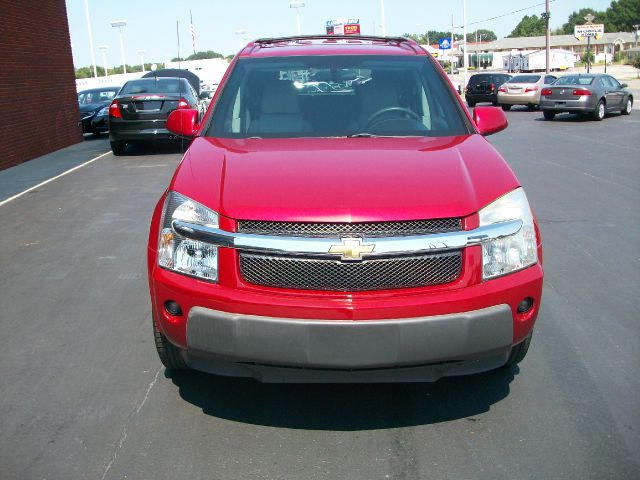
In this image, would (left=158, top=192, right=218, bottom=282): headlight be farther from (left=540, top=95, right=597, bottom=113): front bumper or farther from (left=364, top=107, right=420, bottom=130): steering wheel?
(left=540, top=95, right=597, bottom=113): front bumper

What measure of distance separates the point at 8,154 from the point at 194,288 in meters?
12.2

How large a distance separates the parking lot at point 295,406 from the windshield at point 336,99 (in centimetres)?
146

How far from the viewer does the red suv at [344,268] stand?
10.1 feet

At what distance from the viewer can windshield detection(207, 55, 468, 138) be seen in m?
4.43

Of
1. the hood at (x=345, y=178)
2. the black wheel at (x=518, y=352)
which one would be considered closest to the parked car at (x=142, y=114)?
the hood at (x=345, y=178)

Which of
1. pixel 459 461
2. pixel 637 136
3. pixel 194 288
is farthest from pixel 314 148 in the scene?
pixel 637 136

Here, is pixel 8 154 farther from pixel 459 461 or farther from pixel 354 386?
pixel 459 461

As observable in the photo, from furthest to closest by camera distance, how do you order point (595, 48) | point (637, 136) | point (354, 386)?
point (595, 48), point (637, 136), point (354, 386)

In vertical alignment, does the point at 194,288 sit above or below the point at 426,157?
below

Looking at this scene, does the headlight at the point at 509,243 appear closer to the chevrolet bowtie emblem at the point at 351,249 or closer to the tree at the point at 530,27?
the chevrolet bowtie emblem at the point at 351,249

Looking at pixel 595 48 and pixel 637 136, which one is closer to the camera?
pixel 637 136

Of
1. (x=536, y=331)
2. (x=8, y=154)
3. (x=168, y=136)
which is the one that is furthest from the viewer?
(x=168, y=136)

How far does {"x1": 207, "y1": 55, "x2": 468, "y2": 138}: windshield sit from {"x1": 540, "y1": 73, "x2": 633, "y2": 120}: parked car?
1841 cm

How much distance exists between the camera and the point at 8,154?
Answer: 46.2ft
